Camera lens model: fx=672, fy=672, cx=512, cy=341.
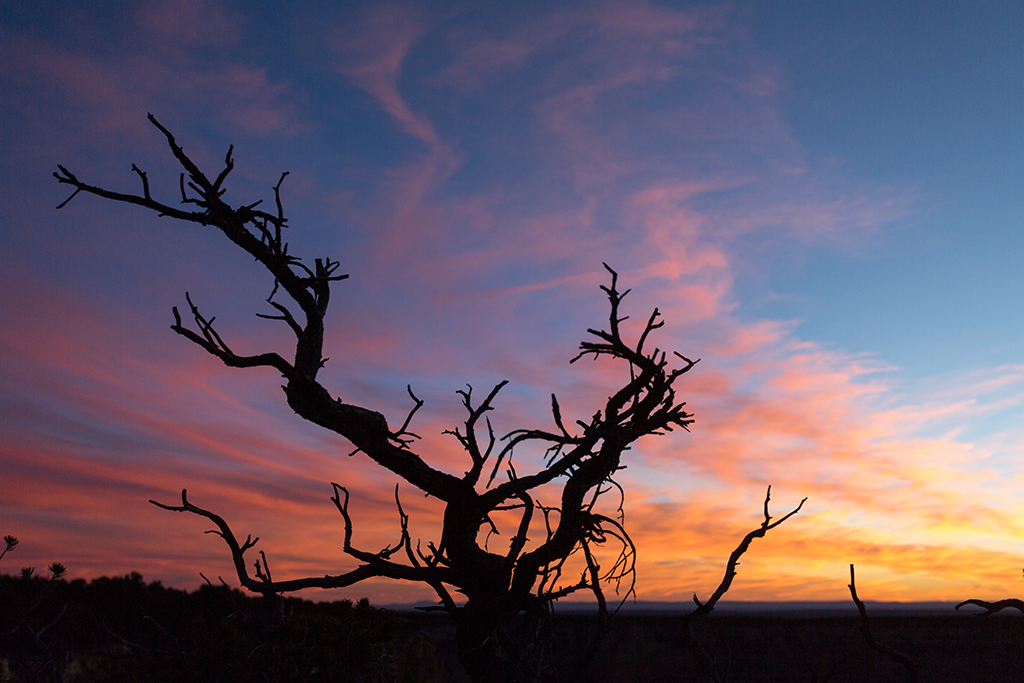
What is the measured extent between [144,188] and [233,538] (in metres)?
2.66

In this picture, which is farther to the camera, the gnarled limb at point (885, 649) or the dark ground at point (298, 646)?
the dark ground at point (298, 646)

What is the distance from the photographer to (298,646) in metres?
12.1

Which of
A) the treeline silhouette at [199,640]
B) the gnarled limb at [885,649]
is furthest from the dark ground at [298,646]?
the gnarled limb at [885,649]

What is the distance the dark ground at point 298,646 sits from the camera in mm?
10867

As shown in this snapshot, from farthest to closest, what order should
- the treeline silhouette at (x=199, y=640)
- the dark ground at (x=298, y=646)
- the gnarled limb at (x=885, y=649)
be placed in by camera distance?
the treeline silhouette at (x=199, y=640) → the dark ground at (x=298, y=646) → the gnarled limb at (x=885, y=649)

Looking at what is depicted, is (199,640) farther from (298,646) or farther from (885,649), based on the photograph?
(885,649)

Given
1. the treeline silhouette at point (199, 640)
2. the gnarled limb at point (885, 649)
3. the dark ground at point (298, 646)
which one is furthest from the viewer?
the treeline silhouette at point (199, 640)

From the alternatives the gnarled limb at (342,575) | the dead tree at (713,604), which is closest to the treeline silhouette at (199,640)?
the gnarled limb at (342,575)

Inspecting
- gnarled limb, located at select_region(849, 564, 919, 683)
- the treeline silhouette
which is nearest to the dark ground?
the treeline silhouette

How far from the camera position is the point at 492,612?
5645 millimetres

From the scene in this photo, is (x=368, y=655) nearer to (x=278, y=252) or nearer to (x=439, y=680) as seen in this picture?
(x=439, y=680)

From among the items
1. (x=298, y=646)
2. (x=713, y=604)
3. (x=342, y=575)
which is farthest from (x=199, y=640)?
(x=713, y=604)

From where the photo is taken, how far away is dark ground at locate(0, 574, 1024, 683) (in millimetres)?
10867

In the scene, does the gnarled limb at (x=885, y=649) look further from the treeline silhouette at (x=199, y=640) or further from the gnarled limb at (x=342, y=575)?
the treeline silhouette at (x=199, y=640)
